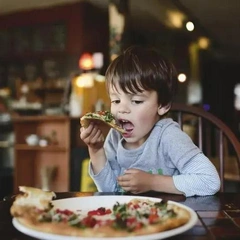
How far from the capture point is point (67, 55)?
6.29 meters

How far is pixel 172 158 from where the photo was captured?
1133 millimetres

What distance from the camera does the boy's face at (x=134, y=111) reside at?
44.7 inches

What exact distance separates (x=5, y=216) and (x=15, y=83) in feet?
20.2

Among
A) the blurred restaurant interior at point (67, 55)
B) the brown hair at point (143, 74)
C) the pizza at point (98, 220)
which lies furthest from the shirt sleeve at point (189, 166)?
the blurred restaurant interior at point (67, 55)

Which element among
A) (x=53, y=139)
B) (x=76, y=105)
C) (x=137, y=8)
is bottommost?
(x=53, y=139)

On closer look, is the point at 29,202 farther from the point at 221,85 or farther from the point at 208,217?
→ the point at 221,85

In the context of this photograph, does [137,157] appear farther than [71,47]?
No

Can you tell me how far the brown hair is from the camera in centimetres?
114

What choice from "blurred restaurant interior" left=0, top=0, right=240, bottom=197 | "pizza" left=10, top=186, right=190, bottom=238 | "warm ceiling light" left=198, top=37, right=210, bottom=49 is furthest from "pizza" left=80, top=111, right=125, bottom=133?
"warm ceiling light" left=198, top=37, right=210, bottom=49

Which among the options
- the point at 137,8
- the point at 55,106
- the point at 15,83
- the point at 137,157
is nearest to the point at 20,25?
the point at 15,83

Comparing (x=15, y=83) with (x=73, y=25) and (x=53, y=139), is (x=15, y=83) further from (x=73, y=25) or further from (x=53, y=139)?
(x=53, y=139)

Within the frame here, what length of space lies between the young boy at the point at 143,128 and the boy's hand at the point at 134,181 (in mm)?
99

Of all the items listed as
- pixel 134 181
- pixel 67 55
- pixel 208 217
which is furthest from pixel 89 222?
pixel 67 55

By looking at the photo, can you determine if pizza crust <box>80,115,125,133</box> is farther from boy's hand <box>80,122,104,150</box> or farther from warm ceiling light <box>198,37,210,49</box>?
warm ceiling light <box>198,37,210,49</box>
